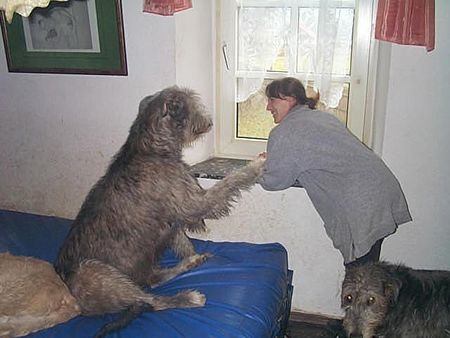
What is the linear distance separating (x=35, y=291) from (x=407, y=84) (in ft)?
6.00

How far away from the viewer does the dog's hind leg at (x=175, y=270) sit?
194cm

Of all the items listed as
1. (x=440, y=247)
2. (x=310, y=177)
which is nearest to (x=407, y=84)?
(x=310, y=177)

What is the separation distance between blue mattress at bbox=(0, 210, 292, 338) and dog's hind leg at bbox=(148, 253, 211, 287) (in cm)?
3

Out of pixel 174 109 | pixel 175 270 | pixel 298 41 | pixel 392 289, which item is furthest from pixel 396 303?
pixel 298 41

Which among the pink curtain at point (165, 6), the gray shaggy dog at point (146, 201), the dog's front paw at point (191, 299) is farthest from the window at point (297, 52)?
the dog's front paw at point (191, 299)

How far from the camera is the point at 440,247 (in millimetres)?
2342

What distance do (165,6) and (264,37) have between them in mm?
549

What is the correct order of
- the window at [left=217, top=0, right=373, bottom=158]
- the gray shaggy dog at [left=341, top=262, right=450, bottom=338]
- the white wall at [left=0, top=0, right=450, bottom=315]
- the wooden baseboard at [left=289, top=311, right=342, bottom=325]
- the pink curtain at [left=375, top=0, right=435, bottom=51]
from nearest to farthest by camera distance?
the gray shaggy dog at [left=341, top=262, right=450, bottom=338] → the pink curtain at [left=375, top=0, right=435, bottom=51] → the white wall at [left=0, top=0, right=450, bottom=315] → the window at [left=217, top=0, right=373, bottom=158] → the wooden baseboard at [left=289, top=311, right=342, bottom=325]

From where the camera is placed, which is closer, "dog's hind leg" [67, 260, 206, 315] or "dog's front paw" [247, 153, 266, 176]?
"dog's hind leg" [67, 260, 206, 315]

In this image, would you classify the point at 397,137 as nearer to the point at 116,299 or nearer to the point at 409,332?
the point at 409,332

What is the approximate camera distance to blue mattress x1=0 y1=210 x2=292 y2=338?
1590 millimetres

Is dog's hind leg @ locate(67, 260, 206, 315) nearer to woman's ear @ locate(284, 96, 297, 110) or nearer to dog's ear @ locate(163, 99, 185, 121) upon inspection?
dog's ear @ locate(163, 99, 185, 121)

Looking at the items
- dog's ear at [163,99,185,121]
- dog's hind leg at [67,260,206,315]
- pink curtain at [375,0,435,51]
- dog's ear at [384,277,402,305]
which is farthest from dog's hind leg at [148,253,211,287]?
pink curtain at [375,0,435,51]

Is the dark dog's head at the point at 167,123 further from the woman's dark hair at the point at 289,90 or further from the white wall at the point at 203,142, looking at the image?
the white wall at the point at 203,142
